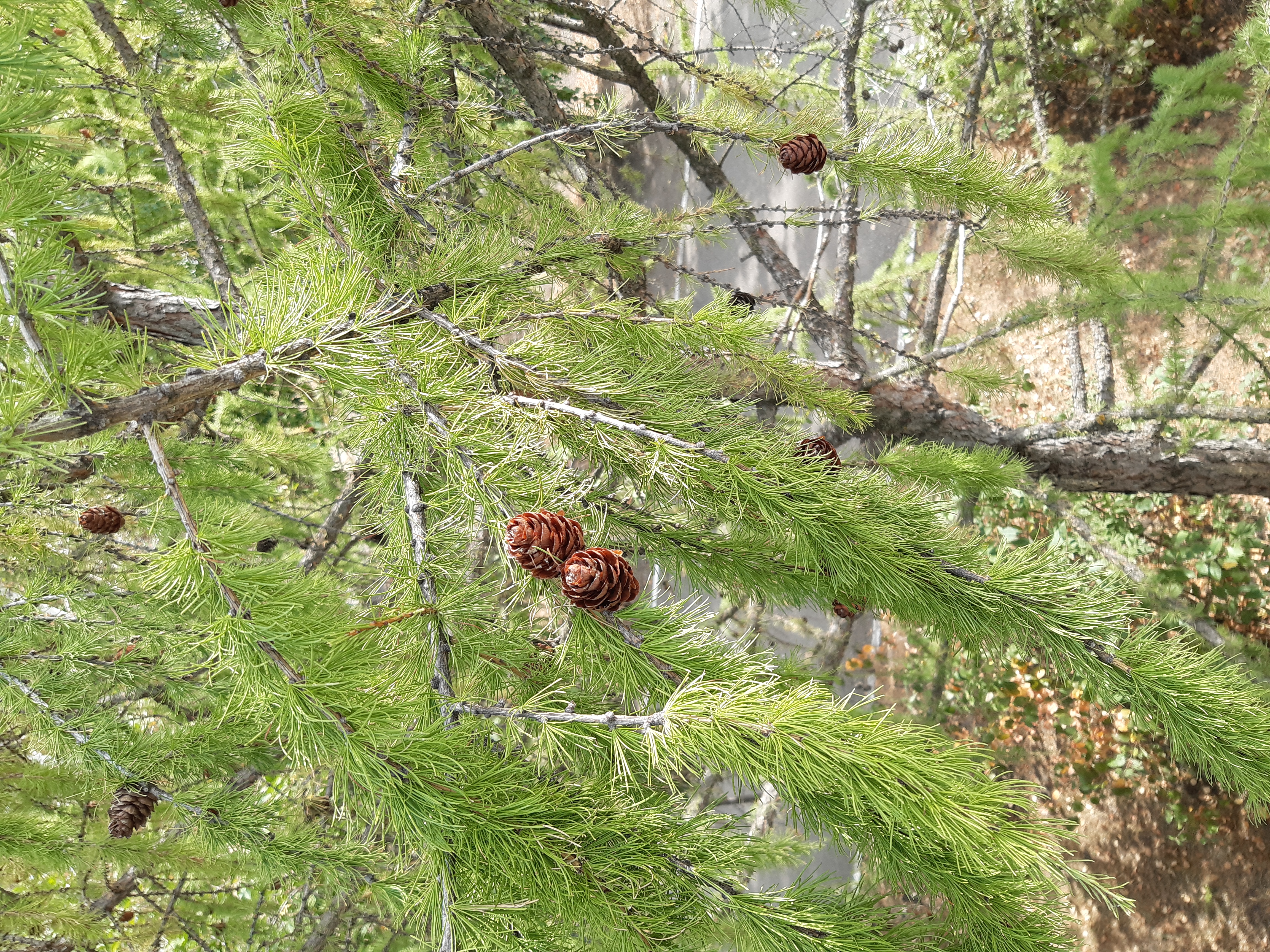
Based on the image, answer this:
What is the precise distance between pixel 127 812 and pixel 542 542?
106cm

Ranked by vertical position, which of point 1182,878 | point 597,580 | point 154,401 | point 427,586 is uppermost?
point 154,401

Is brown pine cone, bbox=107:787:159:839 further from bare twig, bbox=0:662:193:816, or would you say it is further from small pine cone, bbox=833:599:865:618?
small pine cone, bbox=833:599:865:618

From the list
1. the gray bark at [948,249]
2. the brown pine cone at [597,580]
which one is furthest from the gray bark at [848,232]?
the brown pine cone at [597,580]

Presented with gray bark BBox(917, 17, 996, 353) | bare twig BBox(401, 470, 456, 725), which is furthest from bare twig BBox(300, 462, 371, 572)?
gray bark BBox(917, 17, 996, 353)

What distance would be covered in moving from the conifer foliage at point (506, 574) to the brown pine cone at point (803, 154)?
1 centimetres

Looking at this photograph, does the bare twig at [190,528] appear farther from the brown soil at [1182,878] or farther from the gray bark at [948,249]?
the brown soil at [1182,878]

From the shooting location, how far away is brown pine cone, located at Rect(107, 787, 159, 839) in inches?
51.1

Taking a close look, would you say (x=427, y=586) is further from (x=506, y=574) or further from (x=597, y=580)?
(x=597, y=580)

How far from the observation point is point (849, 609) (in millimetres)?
1292

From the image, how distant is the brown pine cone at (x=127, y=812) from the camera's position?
1.30 m

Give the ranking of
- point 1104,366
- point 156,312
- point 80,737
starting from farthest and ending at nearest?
point 1104,366, point 156,312, point 80,737

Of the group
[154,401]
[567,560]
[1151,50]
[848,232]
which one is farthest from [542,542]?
[1151,50]

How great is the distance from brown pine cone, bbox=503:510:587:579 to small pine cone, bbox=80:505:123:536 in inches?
45.8

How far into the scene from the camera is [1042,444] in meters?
2.73
